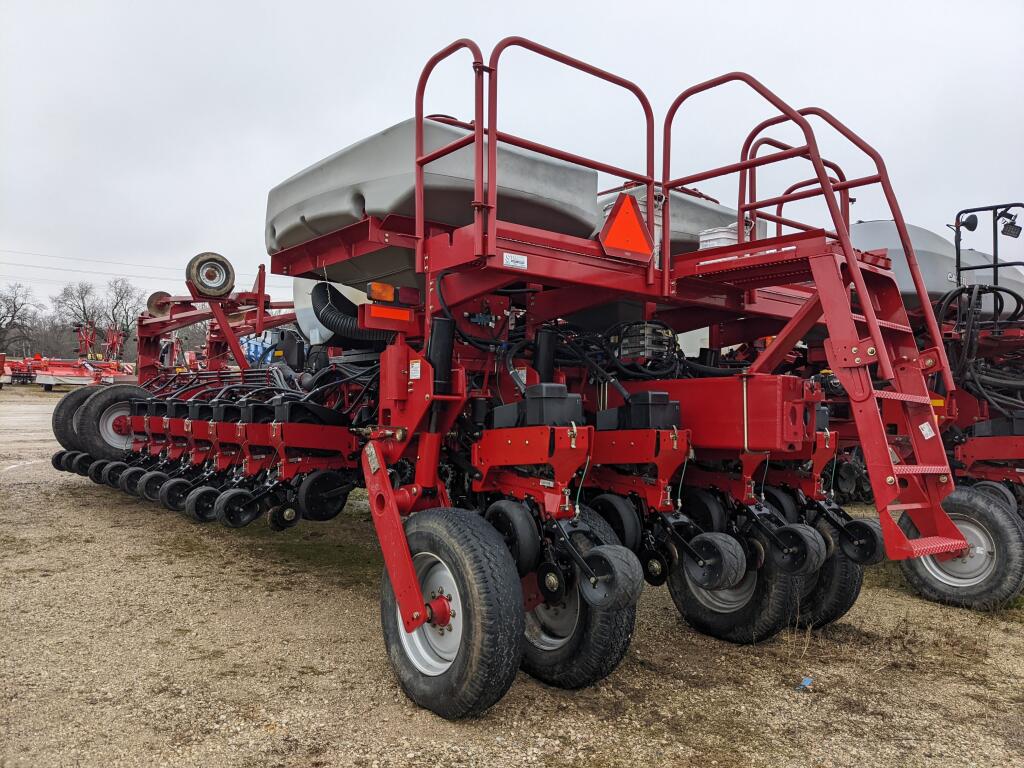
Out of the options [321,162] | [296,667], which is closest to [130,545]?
[296,667]

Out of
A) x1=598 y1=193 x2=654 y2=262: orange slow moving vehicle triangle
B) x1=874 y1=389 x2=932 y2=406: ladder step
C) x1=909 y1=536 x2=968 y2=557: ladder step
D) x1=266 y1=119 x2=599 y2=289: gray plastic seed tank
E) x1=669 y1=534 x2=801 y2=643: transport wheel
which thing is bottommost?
x1=669 y1=534 x2=801 y2=643: transport wheel

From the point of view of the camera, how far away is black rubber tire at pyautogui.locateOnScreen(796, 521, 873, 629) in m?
4.45

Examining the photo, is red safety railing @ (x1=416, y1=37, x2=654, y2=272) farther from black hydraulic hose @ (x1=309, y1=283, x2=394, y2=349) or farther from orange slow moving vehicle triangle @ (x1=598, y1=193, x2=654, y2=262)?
black hydraulic hose @ (x1=309, y1=283, x2=394, y2=349)

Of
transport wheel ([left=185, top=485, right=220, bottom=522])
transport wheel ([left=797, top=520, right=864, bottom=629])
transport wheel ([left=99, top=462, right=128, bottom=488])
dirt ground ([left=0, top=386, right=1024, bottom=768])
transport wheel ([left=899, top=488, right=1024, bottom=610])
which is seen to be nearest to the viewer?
dirt ground ([left=0, top=386, right=1024, bottom=768])

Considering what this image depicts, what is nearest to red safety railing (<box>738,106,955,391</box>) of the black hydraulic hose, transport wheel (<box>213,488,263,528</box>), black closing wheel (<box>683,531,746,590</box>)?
black closing wheel (<box>683,531,746,590</box>)

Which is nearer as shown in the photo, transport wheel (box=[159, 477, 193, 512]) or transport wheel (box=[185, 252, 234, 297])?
transport wheel (box=[159, 477, 193, 512])

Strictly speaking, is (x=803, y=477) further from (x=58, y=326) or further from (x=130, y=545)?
→ (x=58, y=326)

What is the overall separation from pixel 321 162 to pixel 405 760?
125 inches

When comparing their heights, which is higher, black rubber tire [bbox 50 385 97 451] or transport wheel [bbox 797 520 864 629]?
black rubber tire [bbox 50 385 97 451]

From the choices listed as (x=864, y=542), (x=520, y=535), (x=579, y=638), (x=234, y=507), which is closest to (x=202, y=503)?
(x=234, y=507)

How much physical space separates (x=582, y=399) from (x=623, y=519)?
0.81 m

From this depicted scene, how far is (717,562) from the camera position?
3.61 meters

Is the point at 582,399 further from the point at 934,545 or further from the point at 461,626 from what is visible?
the point at 934,545

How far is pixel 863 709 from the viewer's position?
3492 mm
